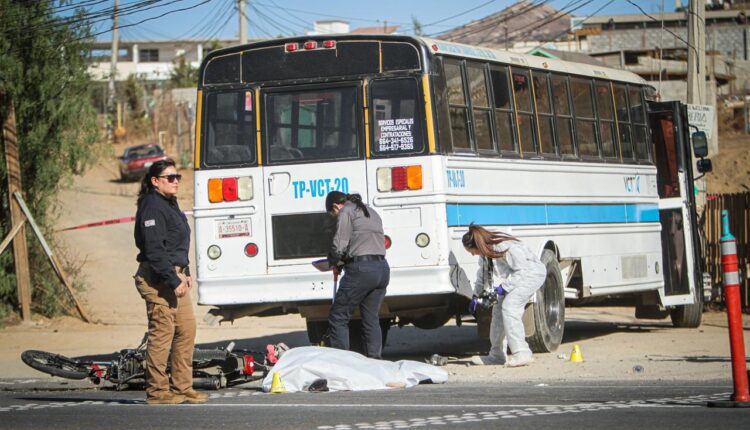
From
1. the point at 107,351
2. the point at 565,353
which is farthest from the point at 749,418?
the point at 107,351

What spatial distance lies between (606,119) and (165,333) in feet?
26.9

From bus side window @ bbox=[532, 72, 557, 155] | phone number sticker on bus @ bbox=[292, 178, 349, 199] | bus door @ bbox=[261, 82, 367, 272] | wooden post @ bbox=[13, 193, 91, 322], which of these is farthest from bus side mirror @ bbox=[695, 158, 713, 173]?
wooden post @ bbox=[13, 193, 91, 322]

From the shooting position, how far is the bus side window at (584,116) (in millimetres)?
15141

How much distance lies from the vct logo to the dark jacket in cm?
821

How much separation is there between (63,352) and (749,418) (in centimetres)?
1105

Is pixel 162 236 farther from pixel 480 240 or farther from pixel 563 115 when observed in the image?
pixel 563 115

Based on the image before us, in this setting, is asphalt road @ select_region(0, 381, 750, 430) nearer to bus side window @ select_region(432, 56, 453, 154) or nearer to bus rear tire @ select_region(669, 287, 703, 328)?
bus side window @ select_region(432, 56, 453, 154)

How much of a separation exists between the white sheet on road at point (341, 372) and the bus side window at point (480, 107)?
314 centimetres

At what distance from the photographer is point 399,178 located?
1238cm

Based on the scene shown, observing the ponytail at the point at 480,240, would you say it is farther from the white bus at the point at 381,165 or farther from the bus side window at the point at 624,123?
the bus side window at the point at 624,123

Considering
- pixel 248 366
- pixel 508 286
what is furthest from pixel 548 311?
pixel 248 366

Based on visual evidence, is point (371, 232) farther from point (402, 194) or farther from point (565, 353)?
point (565, 353)

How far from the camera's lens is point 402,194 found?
1237cm

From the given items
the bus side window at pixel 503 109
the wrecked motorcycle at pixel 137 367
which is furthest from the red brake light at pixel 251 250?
the bus side window at pixel 503 109
